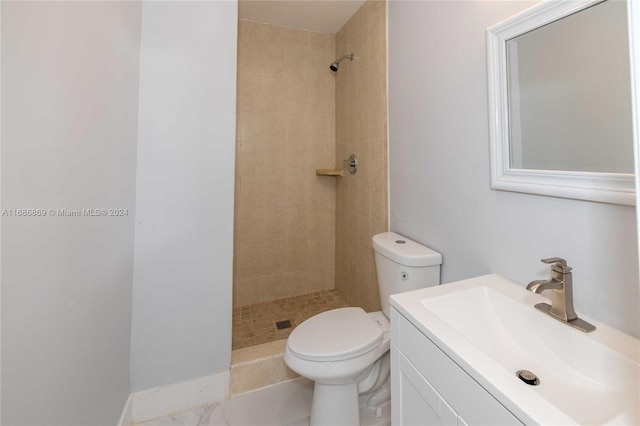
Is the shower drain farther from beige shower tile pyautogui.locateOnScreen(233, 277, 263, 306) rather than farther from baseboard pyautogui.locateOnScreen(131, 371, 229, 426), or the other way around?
beige shower tile pyautogui.locateOnScreen(233, 277, 263, 306)

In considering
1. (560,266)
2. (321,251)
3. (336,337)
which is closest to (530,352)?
(560,266)

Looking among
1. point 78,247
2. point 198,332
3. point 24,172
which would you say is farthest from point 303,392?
point 24,172

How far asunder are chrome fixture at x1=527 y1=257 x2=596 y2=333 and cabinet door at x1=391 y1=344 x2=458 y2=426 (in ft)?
1.20

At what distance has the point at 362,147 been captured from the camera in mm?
1907

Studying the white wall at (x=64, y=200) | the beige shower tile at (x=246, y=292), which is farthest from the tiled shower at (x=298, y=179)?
the white wall at (x=64, y=200)

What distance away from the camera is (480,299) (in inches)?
33.3

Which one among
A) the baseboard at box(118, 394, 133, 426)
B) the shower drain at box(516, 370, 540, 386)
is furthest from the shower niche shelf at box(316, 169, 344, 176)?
the baseboard at box(118, 394, 133, 426)

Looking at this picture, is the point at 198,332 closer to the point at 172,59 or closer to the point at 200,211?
the point at 200,211

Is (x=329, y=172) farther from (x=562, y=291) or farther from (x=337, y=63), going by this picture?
(x=562, y=291)

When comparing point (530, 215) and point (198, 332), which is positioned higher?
point (530, 215)

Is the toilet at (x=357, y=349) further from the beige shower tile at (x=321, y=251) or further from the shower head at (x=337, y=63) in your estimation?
the shower head at (x=337, y=63)

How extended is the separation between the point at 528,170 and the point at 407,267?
570mm

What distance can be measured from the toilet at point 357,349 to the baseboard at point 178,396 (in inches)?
19.9

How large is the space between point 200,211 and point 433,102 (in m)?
1.21
